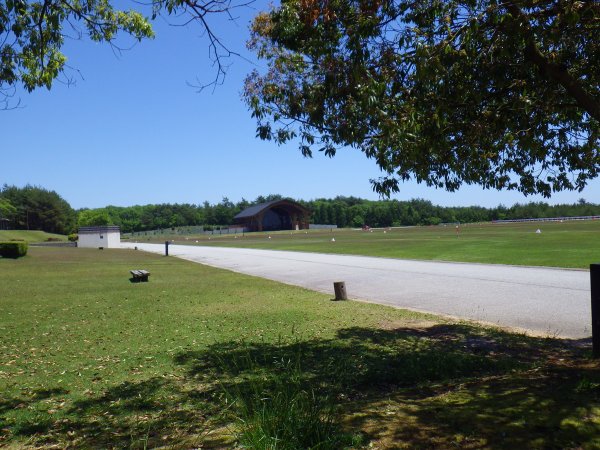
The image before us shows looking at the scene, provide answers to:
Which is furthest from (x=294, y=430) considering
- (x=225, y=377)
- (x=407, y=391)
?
(x=225, y=377)

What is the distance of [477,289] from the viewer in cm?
1421

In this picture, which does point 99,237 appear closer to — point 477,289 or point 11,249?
point 11,249

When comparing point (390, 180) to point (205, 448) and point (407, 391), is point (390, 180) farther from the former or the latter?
point (205, 448)

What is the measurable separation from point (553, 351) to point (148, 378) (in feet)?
20.0

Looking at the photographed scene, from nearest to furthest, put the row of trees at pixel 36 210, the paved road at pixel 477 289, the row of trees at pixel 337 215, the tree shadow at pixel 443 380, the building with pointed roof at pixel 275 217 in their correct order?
the tree shadow at pixel 443 380 < the paved road at pixel 477 289 < the row of trees at pixel 36 210 < the building with pointed roof at pixel 275 217 < the row of trees at pixel 337 215

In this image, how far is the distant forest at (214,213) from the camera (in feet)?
362

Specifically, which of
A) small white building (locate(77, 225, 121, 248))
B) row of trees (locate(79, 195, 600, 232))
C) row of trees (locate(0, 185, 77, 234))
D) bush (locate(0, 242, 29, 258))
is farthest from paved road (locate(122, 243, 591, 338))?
row of trees (locate(79, 195, 600, 232))

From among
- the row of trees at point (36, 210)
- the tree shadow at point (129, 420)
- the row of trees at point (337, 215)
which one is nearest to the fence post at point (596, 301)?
the tree shadow at point (129, 420)

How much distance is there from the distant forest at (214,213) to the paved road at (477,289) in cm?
10396

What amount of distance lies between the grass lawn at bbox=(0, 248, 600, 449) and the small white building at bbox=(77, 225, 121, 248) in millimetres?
40786

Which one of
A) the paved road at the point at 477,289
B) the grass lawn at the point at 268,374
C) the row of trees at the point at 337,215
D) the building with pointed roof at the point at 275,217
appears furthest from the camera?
the row of trees at the point at 337,215

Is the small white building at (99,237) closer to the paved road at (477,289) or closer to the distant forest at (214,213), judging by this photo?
the paved road at (477,289)

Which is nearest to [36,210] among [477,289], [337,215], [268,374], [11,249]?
[337,215]

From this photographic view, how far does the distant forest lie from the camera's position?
110375mm
